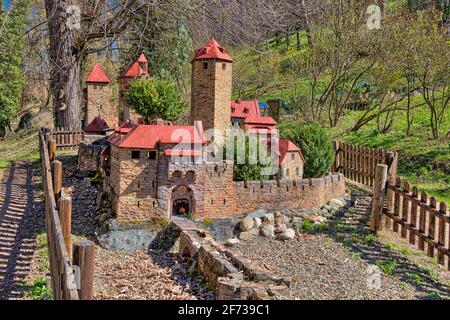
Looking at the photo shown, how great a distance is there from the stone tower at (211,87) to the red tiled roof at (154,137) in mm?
2425

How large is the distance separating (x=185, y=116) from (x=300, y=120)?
810 cm

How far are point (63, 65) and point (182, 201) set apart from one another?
355 inches

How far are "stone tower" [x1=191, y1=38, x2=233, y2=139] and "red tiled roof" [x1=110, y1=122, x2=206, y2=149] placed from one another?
2.43m

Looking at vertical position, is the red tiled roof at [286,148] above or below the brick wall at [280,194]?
above

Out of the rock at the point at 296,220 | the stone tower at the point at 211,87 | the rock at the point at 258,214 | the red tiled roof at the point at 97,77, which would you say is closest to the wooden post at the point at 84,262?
the rock at the point at 258,214

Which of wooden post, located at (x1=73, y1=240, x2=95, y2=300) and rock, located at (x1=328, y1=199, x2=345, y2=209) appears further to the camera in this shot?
rock, located at (x1=328, y1=199, x2=345, y2=209)

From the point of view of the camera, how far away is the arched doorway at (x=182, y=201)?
15.7 meters

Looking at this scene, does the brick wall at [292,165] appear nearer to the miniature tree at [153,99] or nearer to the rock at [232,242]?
the rock at [232,242]

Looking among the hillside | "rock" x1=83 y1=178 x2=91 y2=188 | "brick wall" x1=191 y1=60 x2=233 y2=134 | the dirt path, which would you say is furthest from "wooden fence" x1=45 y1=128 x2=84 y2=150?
the hillside

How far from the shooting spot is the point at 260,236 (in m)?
15.7

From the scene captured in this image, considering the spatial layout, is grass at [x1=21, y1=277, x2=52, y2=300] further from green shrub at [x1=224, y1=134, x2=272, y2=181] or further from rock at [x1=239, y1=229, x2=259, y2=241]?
green shrub at [x1=224, y1=134, x2=272, y2=181]

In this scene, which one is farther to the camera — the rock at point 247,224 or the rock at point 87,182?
the rock at point 87,182

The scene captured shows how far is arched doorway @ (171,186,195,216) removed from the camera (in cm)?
1570

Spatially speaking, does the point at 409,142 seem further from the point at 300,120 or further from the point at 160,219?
the point at 160,219
